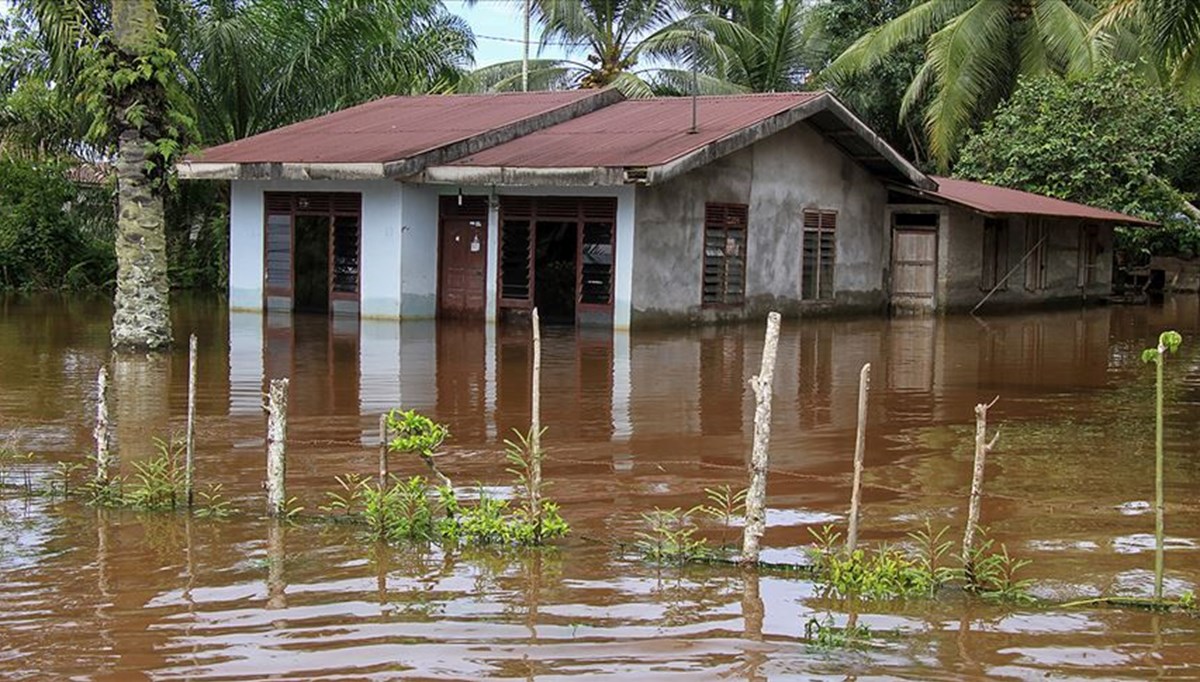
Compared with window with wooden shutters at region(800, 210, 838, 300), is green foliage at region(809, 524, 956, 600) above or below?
below

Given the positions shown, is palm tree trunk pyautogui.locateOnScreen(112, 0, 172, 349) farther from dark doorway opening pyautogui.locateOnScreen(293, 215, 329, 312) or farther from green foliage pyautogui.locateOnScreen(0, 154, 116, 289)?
green foliage pyautogui.locateOnScreen(0, 154, 116, 289)

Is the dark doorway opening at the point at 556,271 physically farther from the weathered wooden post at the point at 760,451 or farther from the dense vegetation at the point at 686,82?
the weathered wooden post at the point at 760,451

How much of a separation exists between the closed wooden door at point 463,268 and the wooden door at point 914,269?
8.93 m

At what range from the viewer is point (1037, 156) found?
31.3 metres

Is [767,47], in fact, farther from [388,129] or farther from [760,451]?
[760,451]

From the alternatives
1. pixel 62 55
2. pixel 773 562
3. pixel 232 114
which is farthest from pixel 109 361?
pixel 232 114

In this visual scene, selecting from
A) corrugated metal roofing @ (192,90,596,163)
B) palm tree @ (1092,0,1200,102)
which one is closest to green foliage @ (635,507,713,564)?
palm tree @ (1092,0,1200,102)

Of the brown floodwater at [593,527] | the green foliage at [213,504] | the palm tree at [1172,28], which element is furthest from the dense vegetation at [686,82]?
the green foliage at [213,504]

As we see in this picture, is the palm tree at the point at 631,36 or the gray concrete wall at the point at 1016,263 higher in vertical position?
the palm tree at the point at 631,36

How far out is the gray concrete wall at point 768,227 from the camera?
21062 mm

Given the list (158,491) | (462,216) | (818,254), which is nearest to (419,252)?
(462,216)

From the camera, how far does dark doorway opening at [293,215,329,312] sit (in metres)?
24.2

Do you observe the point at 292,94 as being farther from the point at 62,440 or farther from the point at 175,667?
the point at 175,667

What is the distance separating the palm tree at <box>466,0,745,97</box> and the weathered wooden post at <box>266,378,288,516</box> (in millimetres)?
25631
